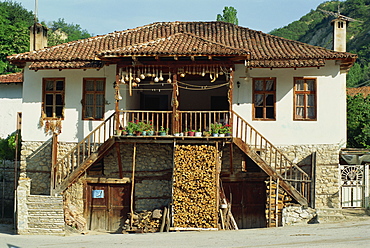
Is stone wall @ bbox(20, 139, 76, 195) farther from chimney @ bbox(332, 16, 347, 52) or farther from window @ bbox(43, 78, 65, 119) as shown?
chimney @ bbox(332, 16, 347, 52)

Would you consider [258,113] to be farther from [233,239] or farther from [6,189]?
[6,189]

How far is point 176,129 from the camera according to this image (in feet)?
51.5

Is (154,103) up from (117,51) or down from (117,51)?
down

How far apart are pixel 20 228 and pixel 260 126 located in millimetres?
8605

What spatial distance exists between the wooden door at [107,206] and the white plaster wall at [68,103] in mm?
2078

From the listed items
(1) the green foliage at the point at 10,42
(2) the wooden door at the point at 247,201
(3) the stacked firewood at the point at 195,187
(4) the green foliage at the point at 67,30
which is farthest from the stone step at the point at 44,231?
(4) the green foliage at the point at 67,30

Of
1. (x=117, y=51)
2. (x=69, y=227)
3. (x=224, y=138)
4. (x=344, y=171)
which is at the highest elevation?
(x=117, y=51)

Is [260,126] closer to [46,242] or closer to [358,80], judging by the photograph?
[46,242]

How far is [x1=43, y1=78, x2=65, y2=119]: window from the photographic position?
17969mm

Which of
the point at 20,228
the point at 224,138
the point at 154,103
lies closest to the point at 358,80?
the point at 154,103

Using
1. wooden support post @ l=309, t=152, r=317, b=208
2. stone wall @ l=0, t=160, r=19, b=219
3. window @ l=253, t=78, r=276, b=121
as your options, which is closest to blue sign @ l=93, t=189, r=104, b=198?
stone wall @ l=0, t=160, r=19, b=219

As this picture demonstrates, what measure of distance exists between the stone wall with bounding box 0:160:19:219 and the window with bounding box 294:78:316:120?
39.5 feet

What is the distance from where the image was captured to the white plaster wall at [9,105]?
85.0ft

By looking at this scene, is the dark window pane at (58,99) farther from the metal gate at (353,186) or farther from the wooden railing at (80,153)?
the metal gate at (353,186)
